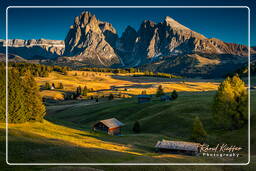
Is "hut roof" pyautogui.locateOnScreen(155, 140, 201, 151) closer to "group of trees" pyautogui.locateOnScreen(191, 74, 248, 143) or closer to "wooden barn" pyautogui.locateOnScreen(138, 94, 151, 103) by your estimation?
"group of trees" pyautogui.locateOnScreen(191, 74, 248, 143)

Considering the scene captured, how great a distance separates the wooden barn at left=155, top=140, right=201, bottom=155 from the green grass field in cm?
188

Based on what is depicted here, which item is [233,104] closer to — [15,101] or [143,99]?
[15,101]

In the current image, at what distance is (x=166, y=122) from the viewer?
62375 millimetres

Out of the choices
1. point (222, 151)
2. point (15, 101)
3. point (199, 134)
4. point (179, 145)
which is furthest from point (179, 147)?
point (15, 101)

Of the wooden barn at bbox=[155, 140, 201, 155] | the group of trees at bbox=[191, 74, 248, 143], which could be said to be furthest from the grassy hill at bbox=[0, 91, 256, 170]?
the group of trees at bbox=[191, 74, 248, 143]

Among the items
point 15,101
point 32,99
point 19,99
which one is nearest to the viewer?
point 15,101

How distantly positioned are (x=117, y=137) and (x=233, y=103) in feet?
89.2

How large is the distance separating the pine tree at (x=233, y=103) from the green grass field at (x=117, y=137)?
7.60 feet

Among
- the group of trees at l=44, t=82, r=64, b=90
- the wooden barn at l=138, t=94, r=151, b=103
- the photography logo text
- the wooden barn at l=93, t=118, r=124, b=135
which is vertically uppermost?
the group of trees at l=44, t=82, r=64, b=90

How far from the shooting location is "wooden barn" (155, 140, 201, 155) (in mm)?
38375

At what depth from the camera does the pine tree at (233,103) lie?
49812 millimetres

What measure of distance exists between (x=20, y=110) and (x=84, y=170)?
24.0m

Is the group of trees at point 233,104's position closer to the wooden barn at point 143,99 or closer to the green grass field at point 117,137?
the green grass field at point 117,137

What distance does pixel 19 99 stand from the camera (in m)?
37.3
